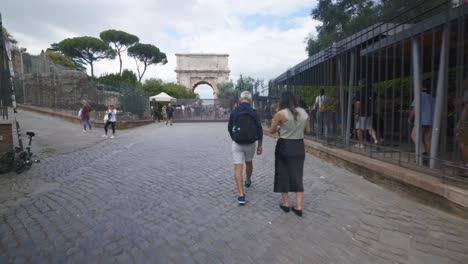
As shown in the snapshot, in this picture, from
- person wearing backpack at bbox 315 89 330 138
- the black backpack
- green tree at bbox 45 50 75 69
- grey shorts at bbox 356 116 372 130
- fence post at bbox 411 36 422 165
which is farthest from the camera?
green tree at bbox 45 50 75 69

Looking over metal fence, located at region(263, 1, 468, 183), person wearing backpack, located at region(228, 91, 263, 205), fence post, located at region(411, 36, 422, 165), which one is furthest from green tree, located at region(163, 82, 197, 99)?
fence post, located at region(411, 36, 422, 165)

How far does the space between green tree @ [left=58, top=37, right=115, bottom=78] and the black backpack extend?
5224cm

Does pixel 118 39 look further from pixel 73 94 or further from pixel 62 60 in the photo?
pixel 73 94

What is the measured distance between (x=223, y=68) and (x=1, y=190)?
5191 centimetres

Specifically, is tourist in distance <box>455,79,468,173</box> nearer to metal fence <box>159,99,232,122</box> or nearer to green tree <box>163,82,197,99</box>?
metal fence <box>159,99,232,122</box>

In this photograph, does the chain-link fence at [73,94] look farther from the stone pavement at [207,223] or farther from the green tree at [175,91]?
the green tree at [175,91]

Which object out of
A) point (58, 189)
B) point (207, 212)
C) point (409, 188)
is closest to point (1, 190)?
point (58, 189)

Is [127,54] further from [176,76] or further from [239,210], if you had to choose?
[239,210]

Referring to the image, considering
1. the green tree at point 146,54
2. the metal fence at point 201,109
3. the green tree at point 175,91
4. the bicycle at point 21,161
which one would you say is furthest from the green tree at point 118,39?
the bicycle at point 21,161

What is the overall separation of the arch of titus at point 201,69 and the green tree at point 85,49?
41.2ft

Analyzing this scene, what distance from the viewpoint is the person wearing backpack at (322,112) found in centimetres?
759

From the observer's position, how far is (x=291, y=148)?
3.80 metres

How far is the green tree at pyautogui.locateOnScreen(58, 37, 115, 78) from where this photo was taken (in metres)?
49.7

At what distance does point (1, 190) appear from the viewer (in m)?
4.87
